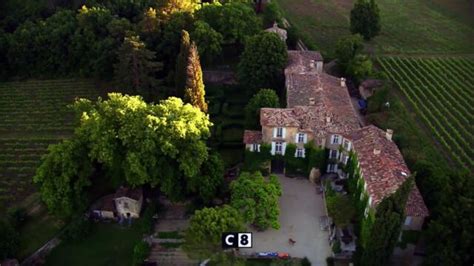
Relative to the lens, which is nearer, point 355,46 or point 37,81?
point 355,46

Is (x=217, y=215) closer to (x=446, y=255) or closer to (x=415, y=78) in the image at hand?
(x=446, y=255)

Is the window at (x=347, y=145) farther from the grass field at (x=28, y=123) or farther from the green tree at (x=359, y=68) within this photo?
the grass field at (x=28, y=123)

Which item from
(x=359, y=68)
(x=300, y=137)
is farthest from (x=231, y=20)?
(x=300, y=137)

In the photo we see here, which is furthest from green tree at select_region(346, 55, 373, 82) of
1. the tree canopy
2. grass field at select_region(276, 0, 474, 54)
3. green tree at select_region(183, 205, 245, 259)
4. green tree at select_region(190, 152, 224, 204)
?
green tree at select_region(183, 205, 245, 259)

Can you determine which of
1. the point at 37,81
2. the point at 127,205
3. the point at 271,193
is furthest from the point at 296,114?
the point at 37,81

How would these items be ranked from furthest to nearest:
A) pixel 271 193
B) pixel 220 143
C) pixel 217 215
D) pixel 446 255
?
1. pixel 220 143
2. pixel 271 193
3. pixel 217 215
4. pixel 446 255

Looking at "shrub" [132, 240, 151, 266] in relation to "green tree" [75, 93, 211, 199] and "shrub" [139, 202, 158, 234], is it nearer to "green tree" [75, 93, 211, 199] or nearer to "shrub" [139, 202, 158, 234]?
"shrub" [139, 202, 158, 234]
